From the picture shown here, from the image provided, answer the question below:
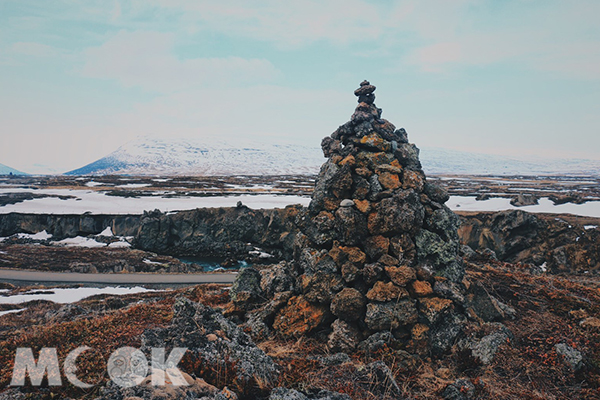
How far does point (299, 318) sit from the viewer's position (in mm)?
10109

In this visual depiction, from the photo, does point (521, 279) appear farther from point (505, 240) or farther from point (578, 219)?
point (578, 219)

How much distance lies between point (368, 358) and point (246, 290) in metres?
5.90

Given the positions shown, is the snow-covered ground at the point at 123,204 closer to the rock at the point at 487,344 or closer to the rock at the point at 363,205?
the rock at the point at 363,205

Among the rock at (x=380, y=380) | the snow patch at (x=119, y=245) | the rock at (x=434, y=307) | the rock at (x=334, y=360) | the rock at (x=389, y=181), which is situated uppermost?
the rock at (x=389, y=181)

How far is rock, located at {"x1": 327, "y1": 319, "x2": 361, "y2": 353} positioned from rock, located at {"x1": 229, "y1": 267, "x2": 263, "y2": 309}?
4115 millimetres

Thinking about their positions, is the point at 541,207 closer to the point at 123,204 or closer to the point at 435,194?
the point at 435,194

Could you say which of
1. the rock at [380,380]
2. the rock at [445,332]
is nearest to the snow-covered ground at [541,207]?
the rock at [445,332]

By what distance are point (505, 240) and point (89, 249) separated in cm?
5986

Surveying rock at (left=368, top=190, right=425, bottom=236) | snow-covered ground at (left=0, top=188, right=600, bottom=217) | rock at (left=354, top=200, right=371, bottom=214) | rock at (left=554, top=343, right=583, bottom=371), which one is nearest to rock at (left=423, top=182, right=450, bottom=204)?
rock at (left=368, top=190, right=425, bottom=236)

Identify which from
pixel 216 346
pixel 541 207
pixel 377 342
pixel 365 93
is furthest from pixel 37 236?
pixel 541 207

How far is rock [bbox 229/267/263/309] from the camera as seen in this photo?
40.1ft

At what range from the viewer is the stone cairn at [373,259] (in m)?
9.29

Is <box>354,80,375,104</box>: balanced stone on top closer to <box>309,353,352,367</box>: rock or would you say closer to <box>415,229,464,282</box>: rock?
<box>415,229,464,282</box>: rock

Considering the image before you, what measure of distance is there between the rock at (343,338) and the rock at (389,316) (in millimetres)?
537
